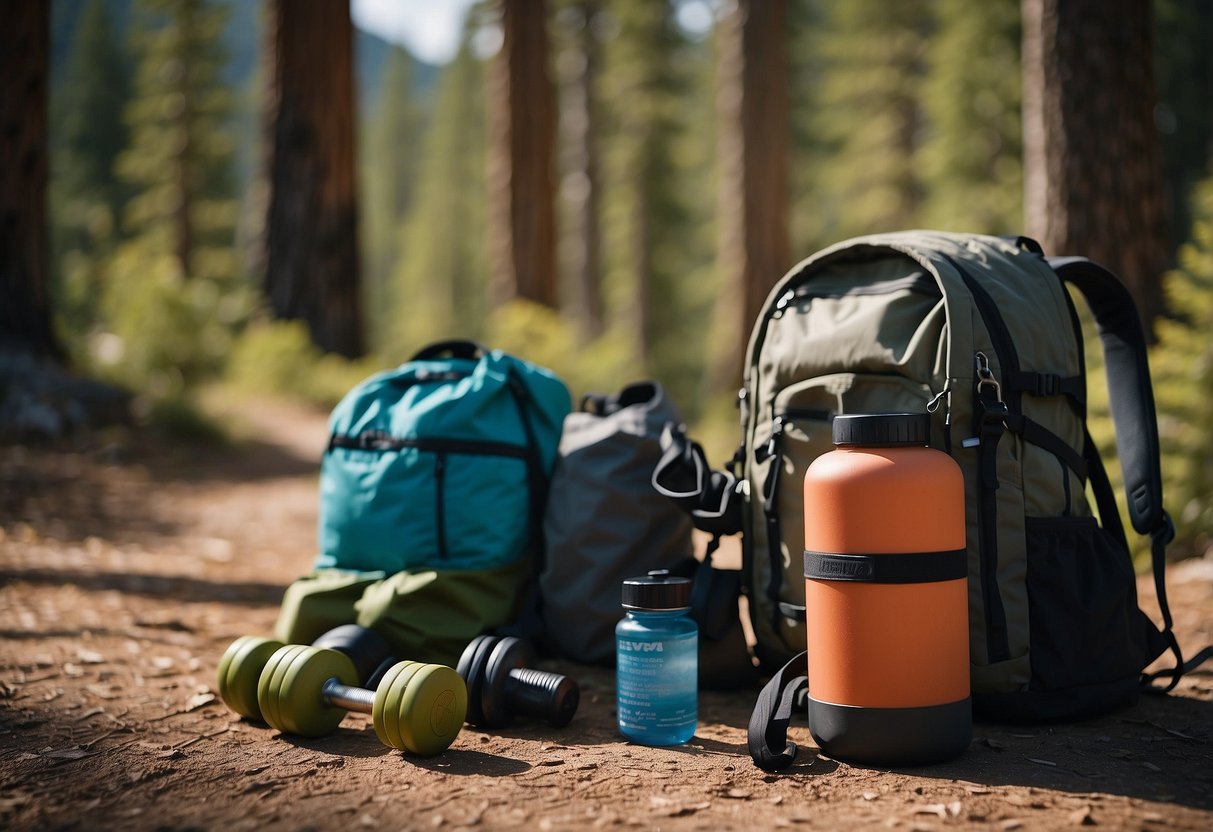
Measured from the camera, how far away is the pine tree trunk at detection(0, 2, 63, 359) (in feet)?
23.0

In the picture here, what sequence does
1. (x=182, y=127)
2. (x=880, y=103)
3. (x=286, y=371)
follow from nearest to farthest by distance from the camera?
(x=286, y=371)
(x=880, y=103)
(x=182, y=127)

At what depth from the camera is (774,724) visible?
2369mm

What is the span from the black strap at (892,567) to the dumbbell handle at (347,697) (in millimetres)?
1259

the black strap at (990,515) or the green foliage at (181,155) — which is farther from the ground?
the green foliage at (181,155)

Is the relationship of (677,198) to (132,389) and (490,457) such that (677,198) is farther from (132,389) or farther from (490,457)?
(490,457)

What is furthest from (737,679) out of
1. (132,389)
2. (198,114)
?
(198,114)

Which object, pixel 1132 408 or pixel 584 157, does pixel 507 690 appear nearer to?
pixel 1132 408

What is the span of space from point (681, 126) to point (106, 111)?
75.4 ft

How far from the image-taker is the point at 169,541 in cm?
549

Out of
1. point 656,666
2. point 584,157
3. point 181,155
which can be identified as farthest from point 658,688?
point 181,155

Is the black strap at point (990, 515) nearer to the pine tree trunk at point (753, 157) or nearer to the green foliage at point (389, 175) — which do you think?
the pine tree trunk at point (753, 157)

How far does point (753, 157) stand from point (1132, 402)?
8.28 meters

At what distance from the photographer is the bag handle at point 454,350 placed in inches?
146

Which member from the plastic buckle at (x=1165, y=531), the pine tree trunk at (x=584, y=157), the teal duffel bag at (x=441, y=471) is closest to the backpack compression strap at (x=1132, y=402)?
the plastic buckle at (x=1165, y=531)
